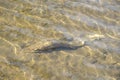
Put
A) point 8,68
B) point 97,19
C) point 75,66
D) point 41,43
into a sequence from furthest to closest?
1. point 97,19
2. point 41,43
3. point 75,66
4. point 8,68

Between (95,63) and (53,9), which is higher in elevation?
(53,9)

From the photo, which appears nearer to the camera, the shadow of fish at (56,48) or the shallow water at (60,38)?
the shallow water at (60,38)

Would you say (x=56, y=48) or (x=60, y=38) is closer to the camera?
(x=56, y=48)

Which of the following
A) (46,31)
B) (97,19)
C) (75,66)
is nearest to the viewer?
(75,66)

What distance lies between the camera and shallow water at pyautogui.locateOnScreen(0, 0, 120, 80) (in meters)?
4.76

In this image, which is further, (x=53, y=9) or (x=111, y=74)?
(x=53, y=9)

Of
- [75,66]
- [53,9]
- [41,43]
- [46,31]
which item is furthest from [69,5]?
[75,66]

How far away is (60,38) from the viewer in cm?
565

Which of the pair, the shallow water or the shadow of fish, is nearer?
the shallow water

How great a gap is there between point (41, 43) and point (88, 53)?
1067 millimetres

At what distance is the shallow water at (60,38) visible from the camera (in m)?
4.76

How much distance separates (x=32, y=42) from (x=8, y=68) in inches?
37.9

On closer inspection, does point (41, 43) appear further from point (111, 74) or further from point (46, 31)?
point (111, 74)

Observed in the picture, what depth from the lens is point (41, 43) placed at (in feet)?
17.4
